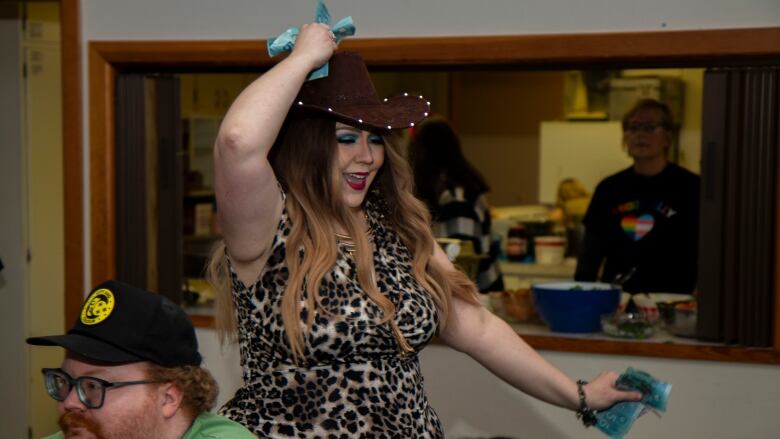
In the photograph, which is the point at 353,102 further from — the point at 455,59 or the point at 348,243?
the point at 455,59

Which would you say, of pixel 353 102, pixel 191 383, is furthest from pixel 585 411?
pixel 191 383

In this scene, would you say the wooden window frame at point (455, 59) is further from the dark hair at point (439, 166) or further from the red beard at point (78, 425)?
the red beard at point (78, 425)

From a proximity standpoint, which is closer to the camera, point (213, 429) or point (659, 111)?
point (213, 429)

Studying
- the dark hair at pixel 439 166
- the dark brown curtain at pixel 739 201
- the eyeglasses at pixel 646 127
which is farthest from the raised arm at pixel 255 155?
the dark hair at pixel 439 166

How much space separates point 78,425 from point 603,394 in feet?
3.79

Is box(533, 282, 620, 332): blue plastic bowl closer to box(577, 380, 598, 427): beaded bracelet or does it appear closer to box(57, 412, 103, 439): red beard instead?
box(577, 380, 598, 427): beaded bracelet

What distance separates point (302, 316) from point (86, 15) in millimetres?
2093

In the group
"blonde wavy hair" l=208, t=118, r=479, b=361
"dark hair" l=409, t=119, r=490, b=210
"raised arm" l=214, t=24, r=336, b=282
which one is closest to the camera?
"raised arm" l=214, t=24, r=336, b=282

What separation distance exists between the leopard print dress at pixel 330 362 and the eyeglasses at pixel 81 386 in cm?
44

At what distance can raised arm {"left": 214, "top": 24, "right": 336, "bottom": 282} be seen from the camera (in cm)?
203

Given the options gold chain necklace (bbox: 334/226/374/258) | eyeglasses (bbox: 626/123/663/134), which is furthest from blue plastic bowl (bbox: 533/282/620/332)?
gold chain necklace (bbox: 334/226/374/258)

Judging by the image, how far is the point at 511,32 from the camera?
347 centimetres

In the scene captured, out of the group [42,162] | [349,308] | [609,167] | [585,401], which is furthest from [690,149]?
[349,308]

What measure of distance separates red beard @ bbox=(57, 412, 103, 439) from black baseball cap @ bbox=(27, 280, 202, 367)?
10 centimetres
